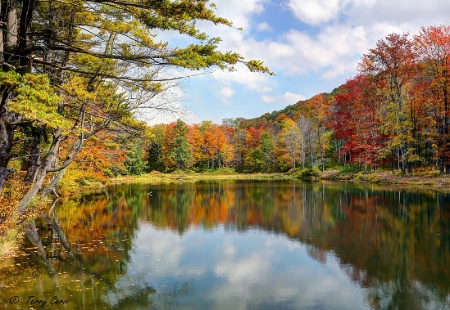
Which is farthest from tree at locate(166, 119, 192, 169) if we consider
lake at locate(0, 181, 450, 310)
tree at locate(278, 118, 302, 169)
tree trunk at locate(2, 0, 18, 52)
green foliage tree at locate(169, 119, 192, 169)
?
tree trunk at locate(2, 0, 18, 52)

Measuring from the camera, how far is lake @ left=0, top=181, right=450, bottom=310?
24.8 feet

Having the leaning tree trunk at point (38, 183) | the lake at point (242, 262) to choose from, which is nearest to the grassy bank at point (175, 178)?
the lake at point (242, 262)

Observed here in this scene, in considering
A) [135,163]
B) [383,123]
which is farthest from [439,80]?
[135,163]

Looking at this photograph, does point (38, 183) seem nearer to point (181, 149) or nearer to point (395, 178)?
point (395, 178)

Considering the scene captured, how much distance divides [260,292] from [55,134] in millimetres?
8257

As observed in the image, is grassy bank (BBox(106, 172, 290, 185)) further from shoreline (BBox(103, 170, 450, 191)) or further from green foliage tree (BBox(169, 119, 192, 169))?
green foliage tree (BBox(169, 119, 192, 169))

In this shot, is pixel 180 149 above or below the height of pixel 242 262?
above

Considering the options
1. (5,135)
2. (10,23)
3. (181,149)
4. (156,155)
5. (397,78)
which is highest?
(397,78)

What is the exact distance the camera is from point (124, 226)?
1612 cm

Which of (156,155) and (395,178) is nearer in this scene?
(395,178)

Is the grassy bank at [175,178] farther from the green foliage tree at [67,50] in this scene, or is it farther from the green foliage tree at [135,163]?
the green foliage tree at [67,50]

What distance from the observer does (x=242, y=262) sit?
10.5 m

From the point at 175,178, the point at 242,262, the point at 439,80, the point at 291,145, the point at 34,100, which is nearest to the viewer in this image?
the point at 34,100

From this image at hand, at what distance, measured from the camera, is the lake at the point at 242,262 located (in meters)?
7.55
